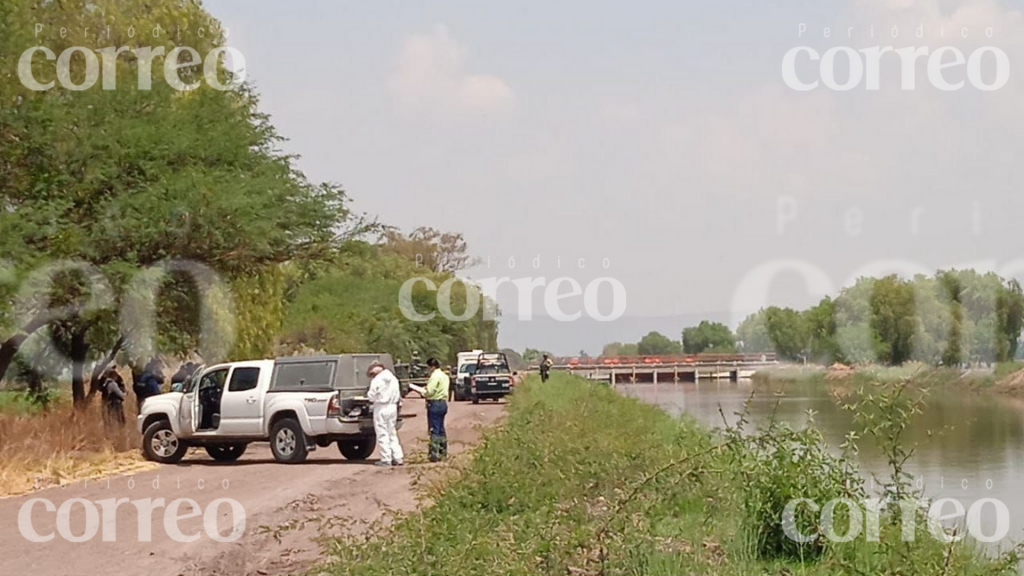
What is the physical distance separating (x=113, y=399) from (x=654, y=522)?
1704 centimetres

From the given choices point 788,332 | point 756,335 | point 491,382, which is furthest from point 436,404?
point 756,335

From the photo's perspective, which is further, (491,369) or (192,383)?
(491,369)

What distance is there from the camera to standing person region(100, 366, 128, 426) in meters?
27.4

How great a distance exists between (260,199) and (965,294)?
63.6m

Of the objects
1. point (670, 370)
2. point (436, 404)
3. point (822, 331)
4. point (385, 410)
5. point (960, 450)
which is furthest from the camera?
point (670, 370)

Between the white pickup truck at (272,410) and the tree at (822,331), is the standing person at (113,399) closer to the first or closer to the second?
the white pickup truck at (272,410)

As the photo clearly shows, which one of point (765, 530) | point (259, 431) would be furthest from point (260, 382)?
point (765, 530)

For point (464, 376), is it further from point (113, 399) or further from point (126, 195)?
point (126, 195)

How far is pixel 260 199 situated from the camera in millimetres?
26828

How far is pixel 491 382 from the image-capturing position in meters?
54.1

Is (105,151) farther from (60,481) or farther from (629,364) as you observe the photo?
(629,364)

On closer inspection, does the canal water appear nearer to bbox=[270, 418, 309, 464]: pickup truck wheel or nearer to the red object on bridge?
bbox=[270, 418, 309, 464]: pickup truck wheel

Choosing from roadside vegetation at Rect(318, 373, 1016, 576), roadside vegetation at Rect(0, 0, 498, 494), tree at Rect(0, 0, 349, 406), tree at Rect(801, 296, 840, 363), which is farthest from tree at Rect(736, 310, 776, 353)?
roadside vegetation at Rect(318, 373, 1016, 576)

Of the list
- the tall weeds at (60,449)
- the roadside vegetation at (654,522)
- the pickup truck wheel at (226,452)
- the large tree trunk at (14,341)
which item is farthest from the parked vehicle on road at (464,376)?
the roadside vegetation at (654,522)
